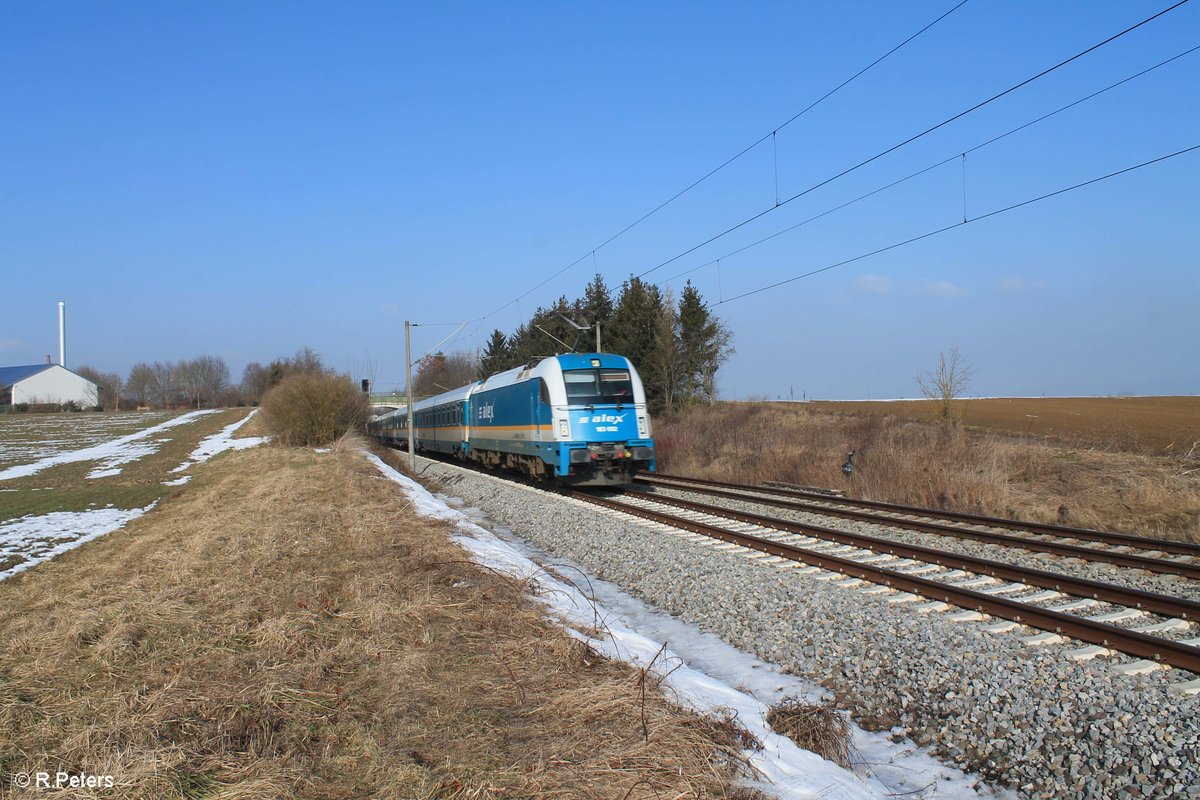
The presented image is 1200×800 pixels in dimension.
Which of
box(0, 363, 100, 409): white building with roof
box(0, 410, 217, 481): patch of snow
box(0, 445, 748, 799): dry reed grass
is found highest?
box(0, 363, 100, 409): white building with roof

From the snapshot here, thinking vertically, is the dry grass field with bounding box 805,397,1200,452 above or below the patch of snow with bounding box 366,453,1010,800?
above

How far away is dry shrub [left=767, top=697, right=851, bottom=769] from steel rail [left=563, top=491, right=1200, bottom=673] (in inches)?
98.0

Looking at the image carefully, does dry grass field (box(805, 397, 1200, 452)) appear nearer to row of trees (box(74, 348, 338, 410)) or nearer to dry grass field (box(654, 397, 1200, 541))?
dry grass field (box(654, 397, 1200, 541))

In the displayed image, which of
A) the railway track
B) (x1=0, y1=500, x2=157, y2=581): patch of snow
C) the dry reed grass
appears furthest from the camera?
(x1=0, y1=500, x2=157, y2=581): patch of snow

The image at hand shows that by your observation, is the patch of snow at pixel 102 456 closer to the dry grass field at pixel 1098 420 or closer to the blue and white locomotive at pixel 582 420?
the blue and white locomotive at pixel 582 420

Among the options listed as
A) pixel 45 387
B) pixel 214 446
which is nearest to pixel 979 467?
pixel 214 446

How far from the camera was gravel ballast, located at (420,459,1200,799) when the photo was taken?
12.8 feet

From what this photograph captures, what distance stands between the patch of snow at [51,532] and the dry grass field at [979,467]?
15.9 m

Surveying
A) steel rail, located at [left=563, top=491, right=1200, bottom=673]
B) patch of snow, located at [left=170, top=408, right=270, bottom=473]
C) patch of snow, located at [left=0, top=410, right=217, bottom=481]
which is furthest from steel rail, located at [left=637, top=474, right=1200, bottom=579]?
patch of snow, located at [left=0, top=410, right=217, bottom=481]

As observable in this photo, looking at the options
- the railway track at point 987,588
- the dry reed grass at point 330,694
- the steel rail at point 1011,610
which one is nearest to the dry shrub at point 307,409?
the railway track at point 987,588

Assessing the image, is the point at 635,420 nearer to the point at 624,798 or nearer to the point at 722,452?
the point at 722,452

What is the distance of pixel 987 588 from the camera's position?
7.69 metres

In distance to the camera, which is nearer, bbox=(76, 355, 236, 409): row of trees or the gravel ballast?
the gravel ballast

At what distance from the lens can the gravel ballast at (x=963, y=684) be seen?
12.8 ft
